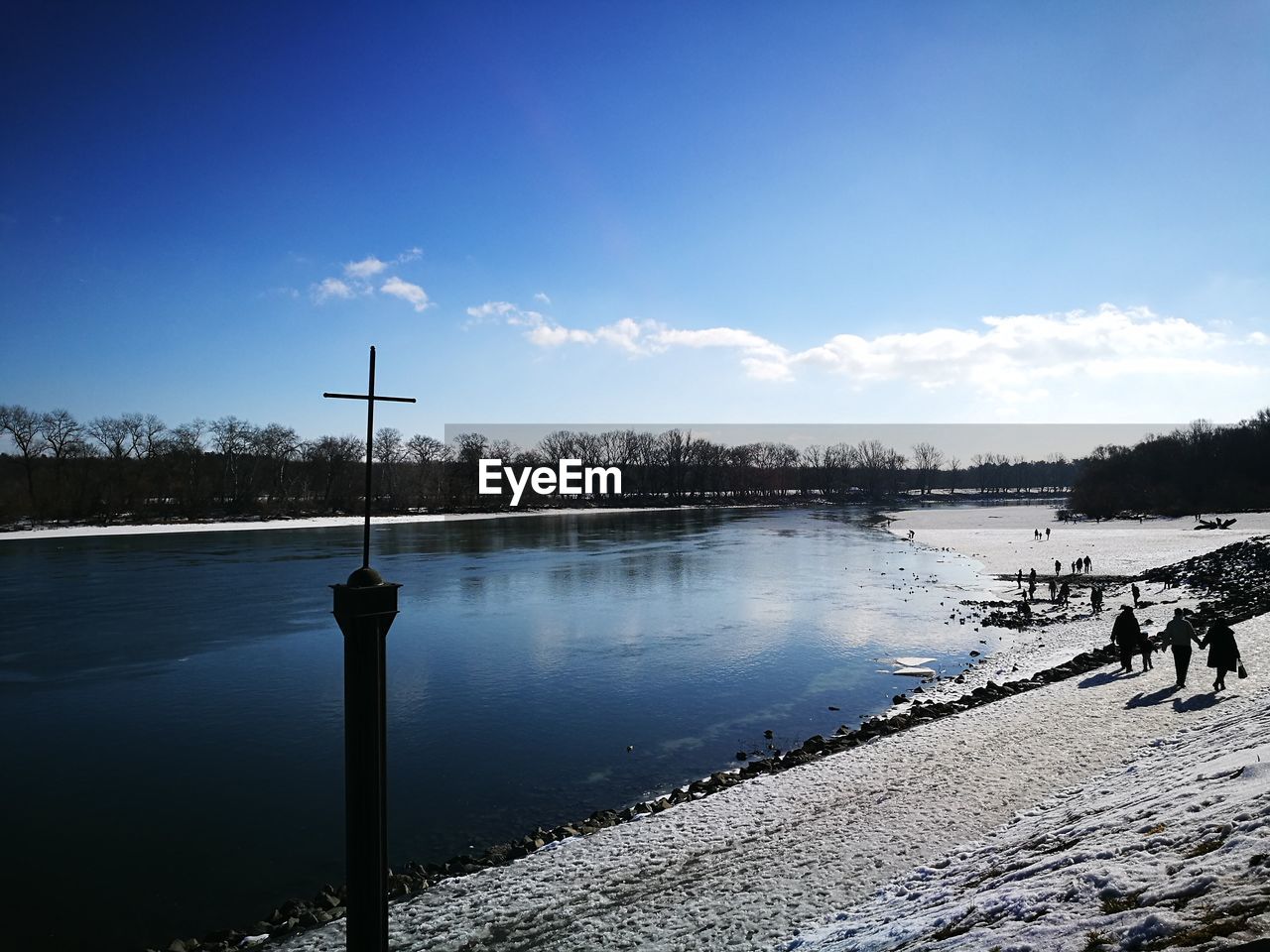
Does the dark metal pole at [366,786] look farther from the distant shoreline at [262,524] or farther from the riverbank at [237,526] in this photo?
the distant shoreline at [262,524]

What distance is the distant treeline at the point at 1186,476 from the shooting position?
8325 centimetres

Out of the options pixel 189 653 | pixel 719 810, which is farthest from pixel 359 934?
pixel 189 653

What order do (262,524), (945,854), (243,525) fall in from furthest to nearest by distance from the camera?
(262,524) < (243,525) < (945,854)

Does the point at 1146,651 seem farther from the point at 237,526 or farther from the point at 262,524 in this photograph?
the point at 262,524

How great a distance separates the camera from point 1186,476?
301 feet

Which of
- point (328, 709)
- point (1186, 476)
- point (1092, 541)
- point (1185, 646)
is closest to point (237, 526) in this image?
point (328, 709)

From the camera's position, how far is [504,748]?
13.3 metres

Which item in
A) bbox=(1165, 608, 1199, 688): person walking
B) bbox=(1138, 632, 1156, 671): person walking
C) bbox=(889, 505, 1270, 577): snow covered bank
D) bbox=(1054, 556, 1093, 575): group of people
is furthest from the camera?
bbox=(889, 505, 1270, 577): snow covered bank

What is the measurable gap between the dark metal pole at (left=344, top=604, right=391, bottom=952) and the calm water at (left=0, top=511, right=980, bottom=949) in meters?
4.54

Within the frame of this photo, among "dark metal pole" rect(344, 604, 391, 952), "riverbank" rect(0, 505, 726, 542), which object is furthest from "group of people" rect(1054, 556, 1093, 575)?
"riverbank" rect(0, 505, 726, 542)

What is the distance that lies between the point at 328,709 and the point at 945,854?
13377mm

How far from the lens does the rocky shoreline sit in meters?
7.71

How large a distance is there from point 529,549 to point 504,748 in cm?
4241

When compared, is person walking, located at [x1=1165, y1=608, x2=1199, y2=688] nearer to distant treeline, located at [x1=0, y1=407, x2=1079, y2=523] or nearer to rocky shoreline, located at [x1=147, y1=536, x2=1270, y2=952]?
rocky shoreline, located at [x1=147, y1=536, x2=1270, y2=952]
